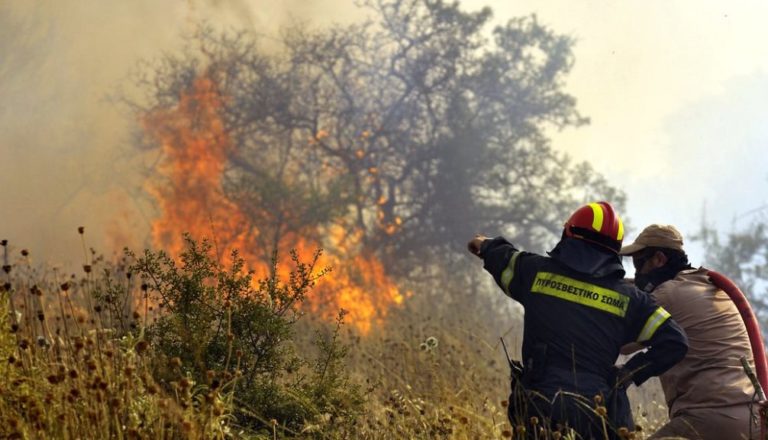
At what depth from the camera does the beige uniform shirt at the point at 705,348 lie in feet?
16.0

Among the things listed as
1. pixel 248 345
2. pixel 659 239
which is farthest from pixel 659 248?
pixel 248 345

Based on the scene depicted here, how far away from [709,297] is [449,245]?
17565 millimetres

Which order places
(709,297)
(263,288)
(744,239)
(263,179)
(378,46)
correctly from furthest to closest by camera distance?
(744,239), (378,46), (263,179), (263,288), (709,297)

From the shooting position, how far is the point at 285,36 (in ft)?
71.7

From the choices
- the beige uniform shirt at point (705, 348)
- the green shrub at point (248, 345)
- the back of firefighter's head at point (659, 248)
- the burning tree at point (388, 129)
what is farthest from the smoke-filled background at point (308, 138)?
the beige uniform shirt at point (705, 348)

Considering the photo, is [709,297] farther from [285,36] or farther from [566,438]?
[285,36]

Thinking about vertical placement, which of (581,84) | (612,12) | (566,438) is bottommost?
(566,438)

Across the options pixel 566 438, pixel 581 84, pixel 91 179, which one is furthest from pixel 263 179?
pixel 581 84

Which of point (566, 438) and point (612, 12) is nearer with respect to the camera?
point (566, 438)

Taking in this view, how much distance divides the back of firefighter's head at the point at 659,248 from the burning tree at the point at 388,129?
47.1 feet

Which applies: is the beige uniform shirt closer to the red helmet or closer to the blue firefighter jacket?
the blue firefighter jacket

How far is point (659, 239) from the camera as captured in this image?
521cm

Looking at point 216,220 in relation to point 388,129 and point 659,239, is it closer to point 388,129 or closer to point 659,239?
point 388,129

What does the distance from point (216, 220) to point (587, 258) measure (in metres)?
15.3
